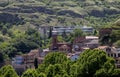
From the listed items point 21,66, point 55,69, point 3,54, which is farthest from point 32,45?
point 55,69

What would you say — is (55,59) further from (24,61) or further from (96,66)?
(24,61)

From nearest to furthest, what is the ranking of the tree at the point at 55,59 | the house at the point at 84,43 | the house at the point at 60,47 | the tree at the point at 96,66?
the tree at the point at 96,66 < the tree at the point at 55,59 < the house at the point at 84,43 < the house at the point at 60,47

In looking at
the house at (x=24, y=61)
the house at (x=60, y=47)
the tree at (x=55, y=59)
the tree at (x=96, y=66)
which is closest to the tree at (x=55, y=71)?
the tree at (x=96, y=66)

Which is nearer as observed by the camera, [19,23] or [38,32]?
[38,32]

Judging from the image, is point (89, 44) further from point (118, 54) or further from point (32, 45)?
point (32, 45)

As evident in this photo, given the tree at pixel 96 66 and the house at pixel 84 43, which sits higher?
the tree at pixel 96 66

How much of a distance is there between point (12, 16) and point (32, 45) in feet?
166

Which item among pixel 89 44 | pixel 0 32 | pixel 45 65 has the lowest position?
pixel 0 32

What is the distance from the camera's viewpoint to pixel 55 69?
65812 millimetres

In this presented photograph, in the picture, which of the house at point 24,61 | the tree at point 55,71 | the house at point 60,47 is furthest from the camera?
the house at point 60,47

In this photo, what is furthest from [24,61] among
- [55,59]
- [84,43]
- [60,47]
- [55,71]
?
[55,71]

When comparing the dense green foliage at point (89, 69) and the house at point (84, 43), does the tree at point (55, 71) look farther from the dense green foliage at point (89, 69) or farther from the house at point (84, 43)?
the house at point (84, 43)

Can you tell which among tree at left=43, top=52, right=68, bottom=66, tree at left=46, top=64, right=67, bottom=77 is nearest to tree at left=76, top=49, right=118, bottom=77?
tree at left=46, top=64, right=67, bottom=77

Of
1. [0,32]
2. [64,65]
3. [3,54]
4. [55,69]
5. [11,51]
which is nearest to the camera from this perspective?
[55,69]
